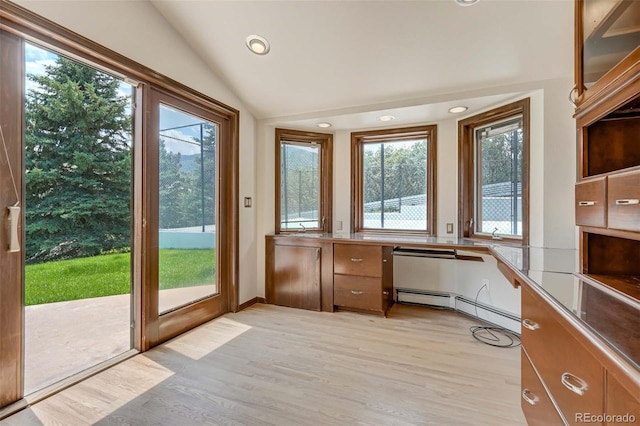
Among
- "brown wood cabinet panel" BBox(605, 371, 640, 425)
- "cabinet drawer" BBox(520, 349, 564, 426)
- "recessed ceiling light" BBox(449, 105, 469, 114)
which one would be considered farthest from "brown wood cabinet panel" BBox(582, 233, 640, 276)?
"recessed ceiling light" BBox(449, 105, 469, 114)

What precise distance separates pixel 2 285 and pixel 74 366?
0.80 metres

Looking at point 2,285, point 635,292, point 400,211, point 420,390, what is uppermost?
point 400,211

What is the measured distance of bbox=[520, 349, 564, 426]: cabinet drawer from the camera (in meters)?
1.04

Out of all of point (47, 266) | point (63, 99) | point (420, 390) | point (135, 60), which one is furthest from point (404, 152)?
point (47, 266)

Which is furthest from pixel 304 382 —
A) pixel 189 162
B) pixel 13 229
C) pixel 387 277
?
pixel 189 162

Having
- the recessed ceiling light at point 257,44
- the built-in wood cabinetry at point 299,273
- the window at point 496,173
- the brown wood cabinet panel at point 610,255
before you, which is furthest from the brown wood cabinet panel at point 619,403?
the recessed ceiling light at point 257,44

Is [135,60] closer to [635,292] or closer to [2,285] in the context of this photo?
[2,285]

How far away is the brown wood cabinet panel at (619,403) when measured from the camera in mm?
634

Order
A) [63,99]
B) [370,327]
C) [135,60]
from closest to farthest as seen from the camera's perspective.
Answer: [63,99], [135,60], [370,327]

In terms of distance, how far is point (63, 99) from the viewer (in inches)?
73.4

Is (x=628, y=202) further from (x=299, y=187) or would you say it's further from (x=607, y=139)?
(x=299, y=187)

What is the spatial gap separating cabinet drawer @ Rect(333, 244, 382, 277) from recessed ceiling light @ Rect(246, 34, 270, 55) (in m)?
1.95

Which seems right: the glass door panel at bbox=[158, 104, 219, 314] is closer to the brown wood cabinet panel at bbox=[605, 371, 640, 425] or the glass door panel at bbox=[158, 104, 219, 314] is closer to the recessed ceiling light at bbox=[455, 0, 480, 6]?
the recessed ceiling light at bbox=[455, 0, 480, 6]

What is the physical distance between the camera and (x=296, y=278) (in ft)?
10.6
